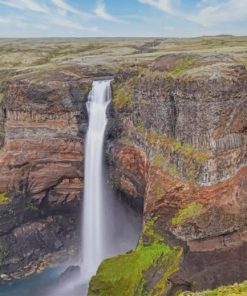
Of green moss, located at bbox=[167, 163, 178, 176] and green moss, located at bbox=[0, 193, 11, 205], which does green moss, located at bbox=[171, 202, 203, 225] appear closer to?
green moss, located at bbox=[167, 163, 178, 176]

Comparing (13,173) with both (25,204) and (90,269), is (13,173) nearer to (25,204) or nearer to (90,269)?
(25,204)

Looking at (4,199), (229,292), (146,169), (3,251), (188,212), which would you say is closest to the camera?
(229,292)

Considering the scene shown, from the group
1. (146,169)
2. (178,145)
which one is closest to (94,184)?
(146,169)

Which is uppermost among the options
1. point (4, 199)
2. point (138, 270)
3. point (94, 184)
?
point (94, 184)

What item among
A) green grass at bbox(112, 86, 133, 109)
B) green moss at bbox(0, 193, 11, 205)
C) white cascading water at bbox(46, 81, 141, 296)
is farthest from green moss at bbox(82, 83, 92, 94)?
green moss at bbox(0, 193, 11, 205)

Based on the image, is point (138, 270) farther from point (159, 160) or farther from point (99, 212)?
point (99, 212)

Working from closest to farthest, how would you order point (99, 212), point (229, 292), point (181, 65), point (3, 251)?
point (229, 292) < point (181, 65) < point (3, 251) < point (99, 212)

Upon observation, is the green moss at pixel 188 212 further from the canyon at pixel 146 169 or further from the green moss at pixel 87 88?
the green moss at pixel 87 88
